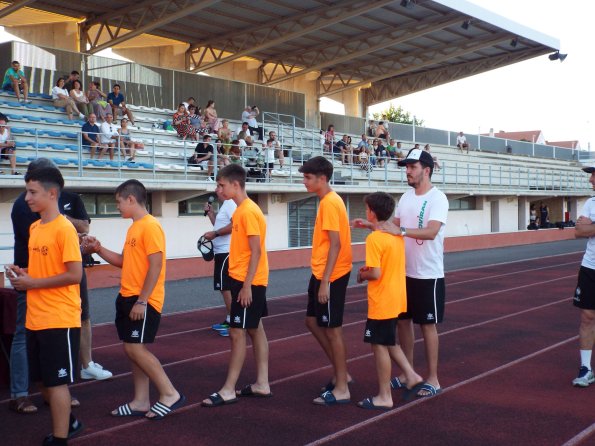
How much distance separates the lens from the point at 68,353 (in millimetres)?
4906

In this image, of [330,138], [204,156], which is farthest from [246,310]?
[330,138]

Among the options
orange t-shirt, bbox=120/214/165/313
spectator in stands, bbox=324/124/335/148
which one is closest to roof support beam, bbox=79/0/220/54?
spectator in stands, bbox=324/124/335/148

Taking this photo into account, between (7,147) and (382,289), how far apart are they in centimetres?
1211

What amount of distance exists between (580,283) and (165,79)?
21.3 meters

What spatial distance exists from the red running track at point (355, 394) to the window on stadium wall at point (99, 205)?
25.1 feet

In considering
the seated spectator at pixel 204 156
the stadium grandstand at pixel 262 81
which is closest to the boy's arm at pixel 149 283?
the stadium grandstand at pixel 262 81

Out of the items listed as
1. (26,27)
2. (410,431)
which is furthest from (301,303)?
(26,27)

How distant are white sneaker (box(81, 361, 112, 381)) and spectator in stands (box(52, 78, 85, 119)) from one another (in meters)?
14.1

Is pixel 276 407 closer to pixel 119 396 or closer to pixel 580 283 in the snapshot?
pixel 119 396

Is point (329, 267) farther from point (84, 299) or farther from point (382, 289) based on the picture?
point (84, 299)

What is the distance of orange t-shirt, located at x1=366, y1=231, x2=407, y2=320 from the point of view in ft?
19.5

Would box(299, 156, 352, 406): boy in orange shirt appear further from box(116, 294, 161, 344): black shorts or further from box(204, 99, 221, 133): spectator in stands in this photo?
box(204, 99, 221, 133): spectator in stands

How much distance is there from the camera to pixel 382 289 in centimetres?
598

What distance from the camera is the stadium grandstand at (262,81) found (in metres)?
19.0
